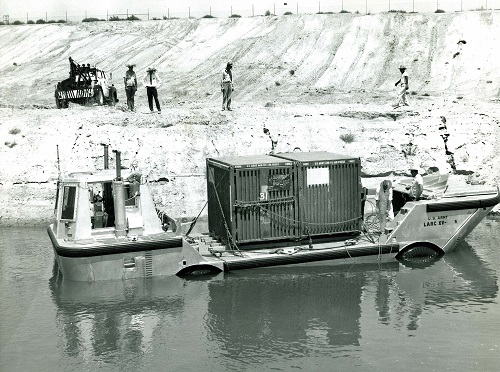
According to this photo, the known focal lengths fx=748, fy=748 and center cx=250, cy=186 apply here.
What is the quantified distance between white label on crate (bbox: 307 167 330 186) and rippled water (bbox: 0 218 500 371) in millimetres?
1727

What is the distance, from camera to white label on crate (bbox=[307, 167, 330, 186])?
15.2 m

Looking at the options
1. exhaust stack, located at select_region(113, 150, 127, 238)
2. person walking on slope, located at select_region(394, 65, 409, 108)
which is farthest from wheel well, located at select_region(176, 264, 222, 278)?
person walking on slope, located at select_region(394, 65, 409, 108)

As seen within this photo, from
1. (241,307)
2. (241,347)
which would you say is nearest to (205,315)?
(241,307)

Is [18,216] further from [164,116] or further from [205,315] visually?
[205,315]

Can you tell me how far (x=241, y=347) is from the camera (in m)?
11.3

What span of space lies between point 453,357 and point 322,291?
144 inches

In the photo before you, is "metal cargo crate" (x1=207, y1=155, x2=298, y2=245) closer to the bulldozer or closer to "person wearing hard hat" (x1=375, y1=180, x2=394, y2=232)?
"person wearing hard hat" (x1=375, y1=180, x2=394, y2=232)

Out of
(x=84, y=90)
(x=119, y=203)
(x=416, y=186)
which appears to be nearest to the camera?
(x=119, y=203)

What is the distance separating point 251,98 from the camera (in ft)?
117

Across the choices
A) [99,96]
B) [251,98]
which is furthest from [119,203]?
[251,98]

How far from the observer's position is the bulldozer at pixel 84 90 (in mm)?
29844

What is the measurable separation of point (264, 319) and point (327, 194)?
12.5 feet

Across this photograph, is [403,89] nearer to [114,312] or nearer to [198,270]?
[198,270]

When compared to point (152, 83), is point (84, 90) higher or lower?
higher
